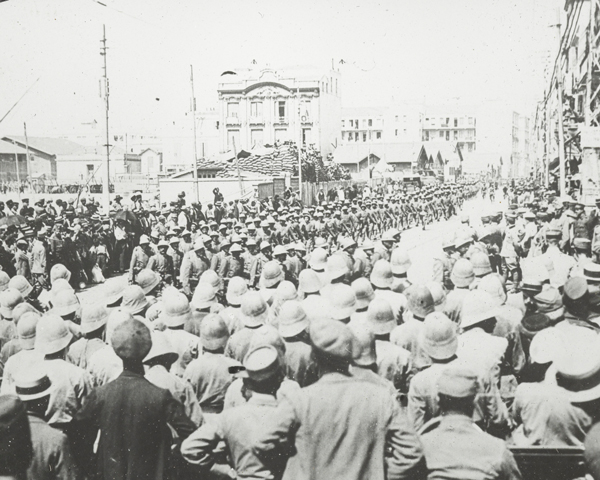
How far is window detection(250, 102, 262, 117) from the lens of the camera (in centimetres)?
6669

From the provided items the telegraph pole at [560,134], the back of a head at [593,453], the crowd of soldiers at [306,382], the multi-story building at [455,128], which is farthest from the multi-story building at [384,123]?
the back of a head at [593,453]

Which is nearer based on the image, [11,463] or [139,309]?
[11,463]

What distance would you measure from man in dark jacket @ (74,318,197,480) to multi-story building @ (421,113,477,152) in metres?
116

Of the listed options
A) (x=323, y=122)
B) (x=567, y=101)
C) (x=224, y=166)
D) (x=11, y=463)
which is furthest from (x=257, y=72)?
(x=11, y=463)

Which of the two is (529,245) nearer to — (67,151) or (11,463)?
(11,463)

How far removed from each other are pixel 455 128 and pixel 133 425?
117769 millimetres

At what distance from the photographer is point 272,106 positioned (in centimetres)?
6644

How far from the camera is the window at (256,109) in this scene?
66.7 metres

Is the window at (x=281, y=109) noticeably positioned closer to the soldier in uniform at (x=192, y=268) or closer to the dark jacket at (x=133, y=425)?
the soldier in uniform at (x=192, y=268)

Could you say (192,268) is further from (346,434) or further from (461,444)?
(461,444)

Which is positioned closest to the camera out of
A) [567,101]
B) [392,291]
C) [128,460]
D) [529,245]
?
[128,460]

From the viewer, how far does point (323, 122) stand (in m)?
68.1

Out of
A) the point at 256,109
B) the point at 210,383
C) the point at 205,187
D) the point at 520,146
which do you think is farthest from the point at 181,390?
the point at 520,146

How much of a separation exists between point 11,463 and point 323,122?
66.2 meters
